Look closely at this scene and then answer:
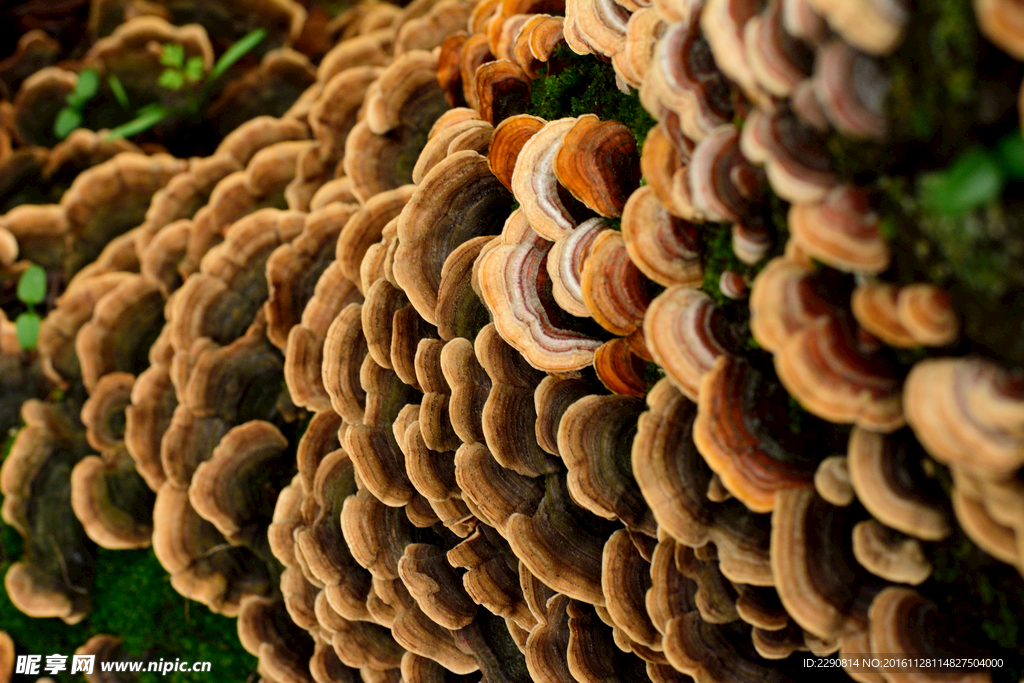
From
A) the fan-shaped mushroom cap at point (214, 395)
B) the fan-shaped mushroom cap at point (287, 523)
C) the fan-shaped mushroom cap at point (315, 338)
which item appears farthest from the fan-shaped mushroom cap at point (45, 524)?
the fan-shaped mushroom cap at point (315, 338)

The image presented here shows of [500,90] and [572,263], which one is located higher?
[500,90]

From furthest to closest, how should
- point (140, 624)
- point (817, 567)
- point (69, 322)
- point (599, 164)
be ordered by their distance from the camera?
point (69, 322) → point (140, 624) → point (599, 164) → point (817, 567)

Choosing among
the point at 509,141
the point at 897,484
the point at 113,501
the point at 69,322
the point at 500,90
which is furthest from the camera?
the point at 69,322

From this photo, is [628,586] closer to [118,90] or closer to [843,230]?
[843,230]

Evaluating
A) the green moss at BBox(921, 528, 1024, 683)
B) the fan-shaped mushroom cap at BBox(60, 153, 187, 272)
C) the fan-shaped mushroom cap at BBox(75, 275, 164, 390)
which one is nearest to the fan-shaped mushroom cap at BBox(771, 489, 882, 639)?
the green moss at BBox(921, 528, 1024, 683)

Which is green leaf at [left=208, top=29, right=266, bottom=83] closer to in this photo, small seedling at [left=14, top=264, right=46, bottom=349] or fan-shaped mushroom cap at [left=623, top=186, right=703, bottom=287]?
small seedling at [left=14, top=264, right=46, bottom=349]

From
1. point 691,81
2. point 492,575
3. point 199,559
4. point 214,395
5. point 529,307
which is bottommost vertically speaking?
point 199,559

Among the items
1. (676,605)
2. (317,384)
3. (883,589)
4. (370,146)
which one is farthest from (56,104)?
(883,589)

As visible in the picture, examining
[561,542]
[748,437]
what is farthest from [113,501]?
[748,437]
